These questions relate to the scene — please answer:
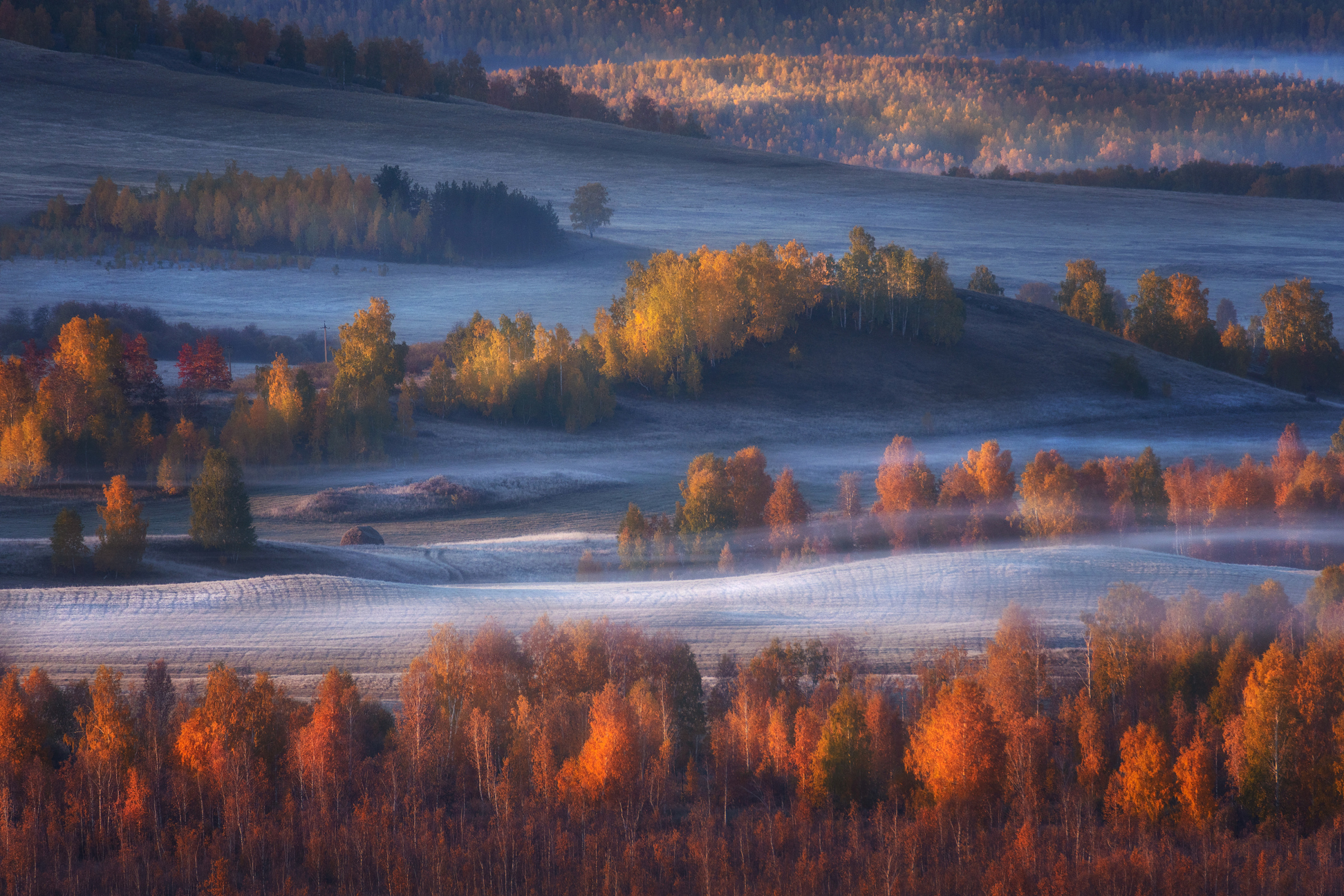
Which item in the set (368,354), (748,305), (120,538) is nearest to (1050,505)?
(120,538)

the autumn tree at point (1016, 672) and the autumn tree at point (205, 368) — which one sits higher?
the autumn tree at point (205, 368)

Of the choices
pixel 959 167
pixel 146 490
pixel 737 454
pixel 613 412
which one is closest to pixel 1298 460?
pixel 737 454

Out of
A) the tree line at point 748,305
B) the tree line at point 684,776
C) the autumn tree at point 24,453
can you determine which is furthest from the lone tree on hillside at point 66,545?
the tree line at point 748,305

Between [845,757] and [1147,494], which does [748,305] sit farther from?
[845,757]

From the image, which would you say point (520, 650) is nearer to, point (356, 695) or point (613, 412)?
point (356, 695)

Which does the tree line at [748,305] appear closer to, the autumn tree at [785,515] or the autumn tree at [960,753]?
the autumn tree at [785,515]
